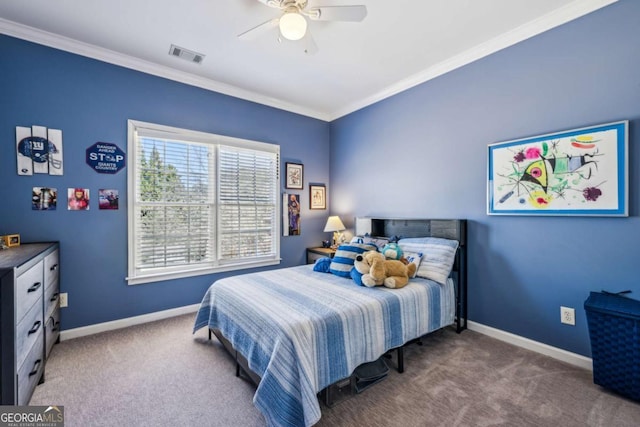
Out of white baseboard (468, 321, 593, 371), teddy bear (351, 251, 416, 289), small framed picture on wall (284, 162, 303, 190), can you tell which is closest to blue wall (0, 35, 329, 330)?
small framed picture on wall (284, 162, 303, 190)

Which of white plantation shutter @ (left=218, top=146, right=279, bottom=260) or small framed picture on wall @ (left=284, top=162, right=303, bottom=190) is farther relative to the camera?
small framed picture on wall @ (left=284, top=162, right=303, bottom=190)

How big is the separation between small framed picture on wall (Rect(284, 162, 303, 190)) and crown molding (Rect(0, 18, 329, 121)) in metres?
0.85

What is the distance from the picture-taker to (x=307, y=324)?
63.1 inches

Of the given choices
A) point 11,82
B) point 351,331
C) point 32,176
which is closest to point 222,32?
point 11,82

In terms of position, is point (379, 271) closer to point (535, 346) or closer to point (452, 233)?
point (452, 233)

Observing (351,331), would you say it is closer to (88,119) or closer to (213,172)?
(213,172)

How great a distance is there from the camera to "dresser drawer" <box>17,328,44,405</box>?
1.52m

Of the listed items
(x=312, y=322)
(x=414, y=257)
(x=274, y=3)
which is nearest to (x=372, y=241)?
(x=414, y=257)

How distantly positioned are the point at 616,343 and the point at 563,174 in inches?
49.3

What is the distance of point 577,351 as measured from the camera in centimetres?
216

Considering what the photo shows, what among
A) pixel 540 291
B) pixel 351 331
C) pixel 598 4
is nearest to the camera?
pixel 351 331

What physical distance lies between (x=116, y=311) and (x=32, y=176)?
1495 millimetres

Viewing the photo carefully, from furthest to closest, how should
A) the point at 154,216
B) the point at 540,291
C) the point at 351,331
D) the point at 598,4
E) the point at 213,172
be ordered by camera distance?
the point at 213,172 < the point at 154,216 < the point at 540,291 < the point at 598,4 < the point at 351,331

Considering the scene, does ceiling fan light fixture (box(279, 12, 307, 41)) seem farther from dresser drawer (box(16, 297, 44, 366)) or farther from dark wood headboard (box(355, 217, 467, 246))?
dresser drawer (box(16, 297, 44, 366))
